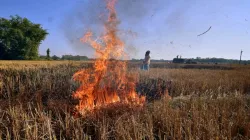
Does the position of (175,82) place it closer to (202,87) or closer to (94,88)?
(202,87)

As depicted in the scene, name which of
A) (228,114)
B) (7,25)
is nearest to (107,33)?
(228,114)

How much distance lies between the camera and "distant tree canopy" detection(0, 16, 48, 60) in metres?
44.1

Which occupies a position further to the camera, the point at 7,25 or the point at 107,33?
the point at 7,25

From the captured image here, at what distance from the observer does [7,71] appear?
1470 cm

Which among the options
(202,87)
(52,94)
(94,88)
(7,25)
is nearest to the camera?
(94,88)

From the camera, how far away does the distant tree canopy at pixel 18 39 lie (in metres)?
44.1

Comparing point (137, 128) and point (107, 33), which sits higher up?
point (107, 33)

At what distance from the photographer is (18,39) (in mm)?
44375

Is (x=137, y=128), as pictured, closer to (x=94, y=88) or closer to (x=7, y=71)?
(x=94, y=88)

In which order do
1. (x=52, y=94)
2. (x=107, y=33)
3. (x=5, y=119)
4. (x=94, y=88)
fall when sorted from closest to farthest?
(x=5, y=119), (x=94, y=88), (x=107, y=33), (x=52, y=94)

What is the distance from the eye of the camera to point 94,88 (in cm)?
666

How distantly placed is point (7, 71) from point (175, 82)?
1139 cm

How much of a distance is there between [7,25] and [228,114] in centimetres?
5167

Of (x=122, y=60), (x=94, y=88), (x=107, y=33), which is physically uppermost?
(x=107, y=33)
